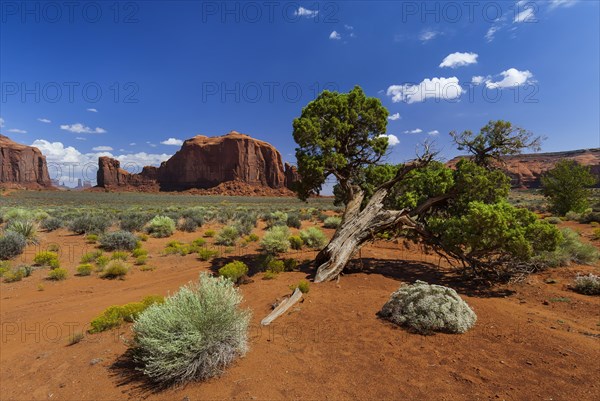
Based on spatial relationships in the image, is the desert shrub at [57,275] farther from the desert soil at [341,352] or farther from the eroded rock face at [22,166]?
the eroded rock face at [22,166]

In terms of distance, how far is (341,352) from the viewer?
4852mm

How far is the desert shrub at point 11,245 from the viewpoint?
11.0 metres

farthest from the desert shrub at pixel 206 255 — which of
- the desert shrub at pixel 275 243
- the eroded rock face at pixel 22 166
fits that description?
the eroded rock face at pixel 22 166

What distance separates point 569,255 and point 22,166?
18465 centimetres

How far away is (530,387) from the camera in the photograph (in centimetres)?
388

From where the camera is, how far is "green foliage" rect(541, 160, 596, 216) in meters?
22.3

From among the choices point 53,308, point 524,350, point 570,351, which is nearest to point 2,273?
point 53,308

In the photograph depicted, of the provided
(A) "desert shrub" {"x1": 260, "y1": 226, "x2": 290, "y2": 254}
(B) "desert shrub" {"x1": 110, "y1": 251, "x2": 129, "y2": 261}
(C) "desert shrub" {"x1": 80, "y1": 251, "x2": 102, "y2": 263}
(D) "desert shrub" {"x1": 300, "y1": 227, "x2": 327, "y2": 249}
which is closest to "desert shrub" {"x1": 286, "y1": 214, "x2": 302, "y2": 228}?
(D) "desert shrub" {"x1": 300, "y1": 227, "x2": 327, "y2": 249}

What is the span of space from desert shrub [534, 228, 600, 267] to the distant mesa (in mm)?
115130

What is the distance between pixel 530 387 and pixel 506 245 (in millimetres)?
5039

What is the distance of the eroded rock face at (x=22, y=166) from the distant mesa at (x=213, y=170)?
91.4 ft

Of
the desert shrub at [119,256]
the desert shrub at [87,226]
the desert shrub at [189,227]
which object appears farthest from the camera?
the desert shrub at [189,227]

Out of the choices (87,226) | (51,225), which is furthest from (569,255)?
(51,225)

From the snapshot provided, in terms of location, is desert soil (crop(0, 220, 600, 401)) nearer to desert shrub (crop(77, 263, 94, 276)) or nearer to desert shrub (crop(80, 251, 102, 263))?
desert shrub (crop(77, 263, 94, 276))
